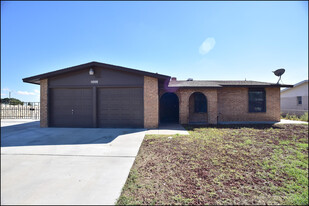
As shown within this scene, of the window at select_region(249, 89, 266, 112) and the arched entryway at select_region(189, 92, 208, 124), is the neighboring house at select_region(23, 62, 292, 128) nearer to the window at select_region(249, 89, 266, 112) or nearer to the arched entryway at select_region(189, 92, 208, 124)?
the arched entryway at select_region(189, 92, 208, 124)

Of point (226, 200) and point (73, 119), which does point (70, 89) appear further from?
point (226, 200)

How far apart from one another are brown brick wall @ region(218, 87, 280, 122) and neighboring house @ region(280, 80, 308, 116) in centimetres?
640

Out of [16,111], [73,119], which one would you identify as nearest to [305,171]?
[73,119]

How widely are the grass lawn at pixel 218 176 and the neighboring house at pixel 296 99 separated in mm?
16147

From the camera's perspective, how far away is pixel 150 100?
8312 millimetres

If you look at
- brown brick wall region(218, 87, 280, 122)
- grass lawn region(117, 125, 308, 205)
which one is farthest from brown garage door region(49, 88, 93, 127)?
brown brick wall region(218, 87, 280, 122)

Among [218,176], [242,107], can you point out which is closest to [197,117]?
[242,107]

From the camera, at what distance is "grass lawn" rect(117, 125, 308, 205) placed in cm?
231

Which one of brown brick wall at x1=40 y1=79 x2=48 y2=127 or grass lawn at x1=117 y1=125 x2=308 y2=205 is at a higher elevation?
brown brick wall at x1=40 y1=79 x2=48 y2=127

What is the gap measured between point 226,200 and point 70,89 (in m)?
9.63

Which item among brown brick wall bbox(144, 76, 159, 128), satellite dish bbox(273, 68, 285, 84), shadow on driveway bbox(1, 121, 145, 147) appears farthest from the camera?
satellite dish bbox(273, 68, 285, 84)

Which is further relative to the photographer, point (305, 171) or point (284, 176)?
point (305, 171)

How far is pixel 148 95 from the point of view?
830 centimetres

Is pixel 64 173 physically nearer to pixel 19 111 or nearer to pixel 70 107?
pixel 70 107
